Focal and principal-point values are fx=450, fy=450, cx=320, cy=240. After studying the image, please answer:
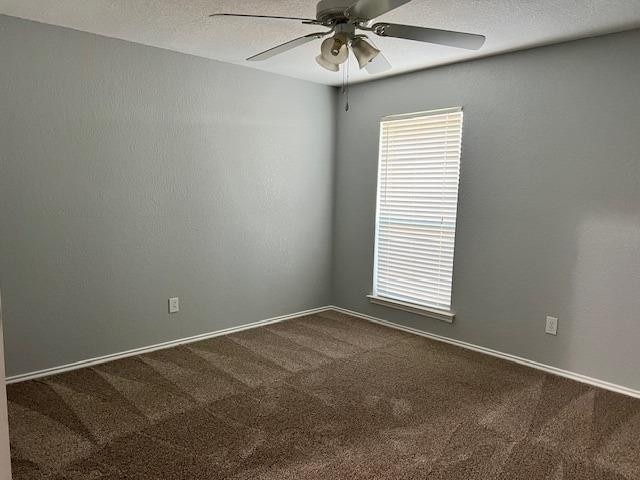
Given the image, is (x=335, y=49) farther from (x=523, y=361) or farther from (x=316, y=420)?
(x=523, y=361)

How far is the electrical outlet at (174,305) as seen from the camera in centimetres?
355

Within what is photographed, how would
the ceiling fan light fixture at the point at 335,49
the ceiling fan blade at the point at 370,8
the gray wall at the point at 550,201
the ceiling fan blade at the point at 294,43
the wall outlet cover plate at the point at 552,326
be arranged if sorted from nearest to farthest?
1. the ceiling fan blade at the point at 370,8
2. the ceiling fan light fixture at the point at 335,49
3. the ceiling fan blade at the point at 294,43
4. the gray wall at the point at 550,201
5. the wall outlet cover plate at the point at 552,326

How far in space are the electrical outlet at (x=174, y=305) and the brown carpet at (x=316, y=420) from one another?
0.34 meters

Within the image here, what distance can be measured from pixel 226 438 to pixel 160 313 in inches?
59.4

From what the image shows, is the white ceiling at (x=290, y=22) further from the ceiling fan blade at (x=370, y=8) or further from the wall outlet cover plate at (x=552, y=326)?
the wall outlet cover plate at (x=552, y=326)

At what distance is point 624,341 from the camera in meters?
2.88

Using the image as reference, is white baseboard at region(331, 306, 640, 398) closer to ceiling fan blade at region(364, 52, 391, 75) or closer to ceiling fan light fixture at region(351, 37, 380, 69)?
ceiling fan blade at region(364, 52, 391, 75)

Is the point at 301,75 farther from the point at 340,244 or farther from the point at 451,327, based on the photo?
the point at 451,327

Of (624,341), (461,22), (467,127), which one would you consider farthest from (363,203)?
(624,341)

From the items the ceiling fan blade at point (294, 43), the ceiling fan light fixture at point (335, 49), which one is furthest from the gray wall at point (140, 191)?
the ceiling fan light fixture at point (335, 49)

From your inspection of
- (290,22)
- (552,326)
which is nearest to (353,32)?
(290,22)

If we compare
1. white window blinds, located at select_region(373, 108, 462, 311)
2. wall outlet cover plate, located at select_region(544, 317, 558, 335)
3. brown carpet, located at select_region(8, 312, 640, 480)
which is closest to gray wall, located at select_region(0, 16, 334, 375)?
brown carpet, located at select_region(8, 312, 640, 480)

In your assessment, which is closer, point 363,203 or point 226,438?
point 226,438

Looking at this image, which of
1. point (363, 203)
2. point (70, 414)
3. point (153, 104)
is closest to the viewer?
point (70, 414)
